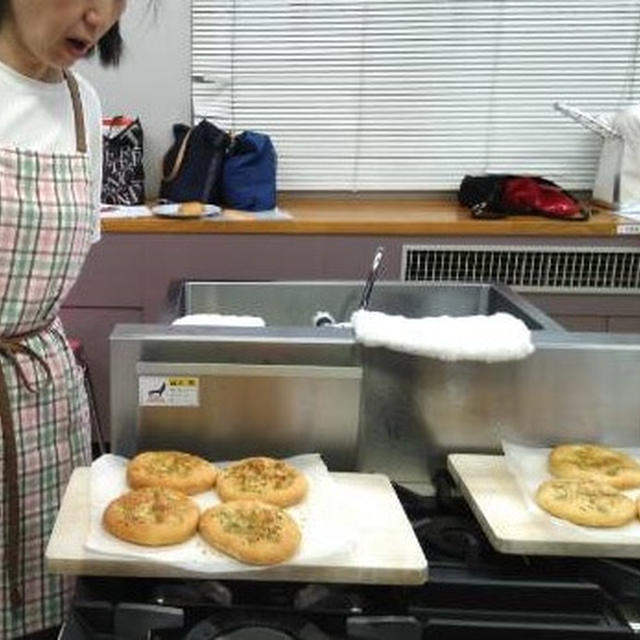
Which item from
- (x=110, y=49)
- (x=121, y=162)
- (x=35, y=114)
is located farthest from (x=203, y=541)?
(x=121, y=162)

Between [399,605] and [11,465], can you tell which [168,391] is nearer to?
[11,465]

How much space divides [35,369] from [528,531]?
74 cm

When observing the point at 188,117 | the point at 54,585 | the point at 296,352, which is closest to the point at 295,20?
the point at 188,117

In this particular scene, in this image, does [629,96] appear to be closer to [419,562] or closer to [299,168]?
[299,168]

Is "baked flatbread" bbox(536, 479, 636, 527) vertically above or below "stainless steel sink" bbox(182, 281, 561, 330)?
below

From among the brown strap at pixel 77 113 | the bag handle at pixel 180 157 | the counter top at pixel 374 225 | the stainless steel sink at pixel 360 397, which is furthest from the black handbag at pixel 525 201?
the brown strap at pixel 77 113

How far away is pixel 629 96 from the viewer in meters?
2.72

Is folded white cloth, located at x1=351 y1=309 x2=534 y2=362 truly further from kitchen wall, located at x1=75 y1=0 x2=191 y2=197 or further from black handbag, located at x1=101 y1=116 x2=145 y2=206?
kitchen wall, located at x1=75 y1=0 x2=191 y2=197

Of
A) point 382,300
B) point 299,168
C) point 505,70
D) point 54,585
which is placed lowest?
point 54,585

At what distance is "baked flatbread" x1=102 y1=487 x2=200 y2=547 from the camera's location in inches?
30.6

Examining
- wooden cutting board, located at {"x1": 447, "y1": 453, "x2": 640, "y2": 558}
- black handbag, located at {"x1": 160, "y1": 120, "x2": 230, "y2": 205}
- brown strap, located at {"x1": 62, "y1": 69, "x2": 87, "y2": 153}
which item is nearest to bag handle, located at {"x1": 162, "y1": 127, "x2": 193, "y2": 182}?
black handbag, located at {"x1": 160, "y1": 120, "x2": 230, "y2": 205}

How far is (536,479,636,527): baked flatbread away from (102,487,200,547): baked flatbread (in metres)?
0.42

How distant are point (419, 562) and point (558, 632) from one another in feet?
0.54

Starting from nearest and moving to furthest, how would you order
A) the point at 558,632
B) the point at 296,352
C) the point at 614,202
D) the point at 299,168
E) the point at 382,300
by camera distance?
the point at 558,632 < the point at 296,352 < the point at 382,300 < the point at 614,202 < the point at 299,168
